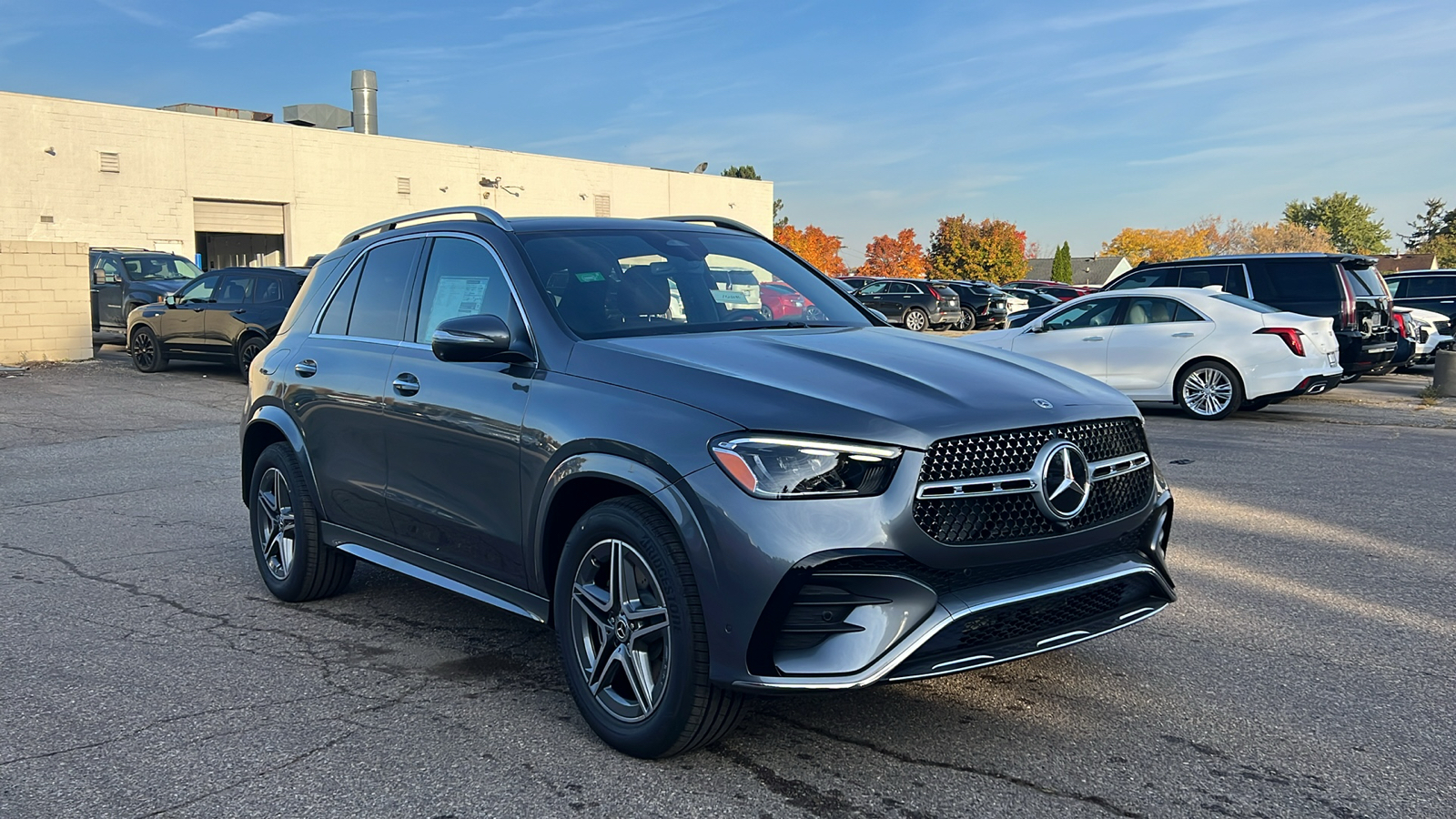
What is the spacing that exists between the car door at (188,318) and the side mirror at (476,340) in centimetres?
1562

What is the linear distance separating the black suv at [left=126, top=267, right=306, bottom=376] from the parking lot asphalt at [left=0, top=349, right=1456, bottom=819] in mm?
10880

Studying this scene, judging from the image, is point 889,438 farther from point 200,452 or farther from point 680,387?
point 200,452

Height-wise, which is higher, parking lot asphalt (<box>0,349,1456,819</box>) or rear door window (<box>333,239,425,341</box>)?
rear door window (<box>333,239,425,341</box>)

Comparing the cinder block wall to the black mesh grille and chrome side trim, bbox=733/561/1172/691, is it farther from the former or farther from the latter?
the black mesh grille

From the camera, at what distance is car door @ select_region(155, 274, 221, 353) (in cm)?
1841

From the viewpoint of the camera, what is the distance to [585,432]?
3945 millimetres

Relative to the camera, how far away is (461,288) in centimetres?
497

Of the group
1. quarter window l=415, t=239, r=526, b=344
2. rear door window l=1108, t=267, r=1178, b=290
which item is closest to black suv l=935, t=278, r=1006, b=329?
rear door window l=1108, t=267, r=1178, b=290

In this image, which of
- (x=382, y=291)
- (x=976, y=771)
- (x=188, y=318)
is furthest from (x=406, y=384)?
(x=188, y=318)

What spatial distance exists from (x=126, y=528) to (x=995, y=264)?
101 metres

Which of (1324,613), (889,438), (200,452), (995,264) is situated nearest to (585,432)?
(889,438)

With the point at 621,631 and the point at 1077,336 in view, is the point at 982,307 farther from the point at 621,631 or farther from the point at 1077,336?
the point at 621,631

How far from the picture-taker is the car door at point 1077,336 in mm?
14758

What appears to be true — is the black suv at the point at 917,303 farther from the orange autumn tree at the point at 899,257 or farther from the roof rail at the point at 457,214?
the orange autumn tree at the point at 899,257
